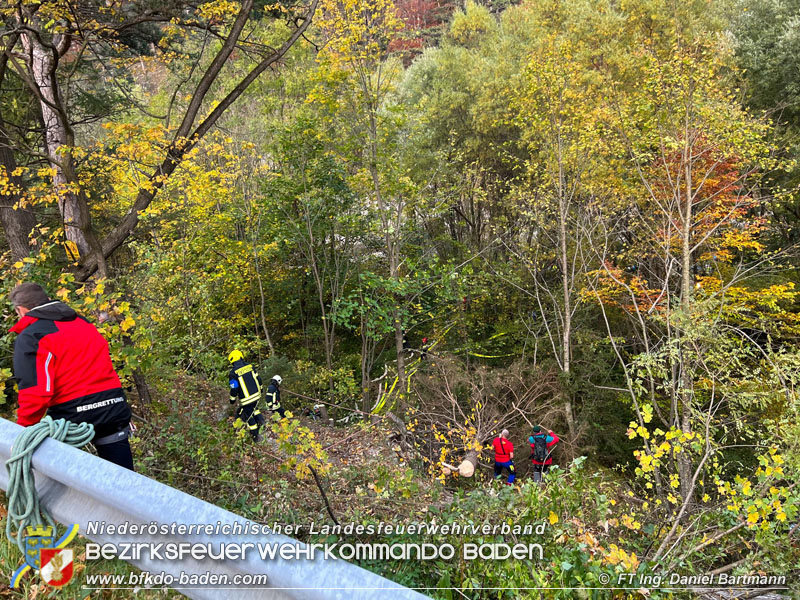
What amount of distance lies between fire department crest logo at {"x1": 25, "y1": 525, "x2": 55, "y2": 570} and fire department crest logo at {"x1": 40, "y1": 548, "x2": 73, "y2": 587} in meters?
0.02

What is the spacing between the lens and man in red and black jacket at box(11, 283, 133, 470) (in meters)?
2.74

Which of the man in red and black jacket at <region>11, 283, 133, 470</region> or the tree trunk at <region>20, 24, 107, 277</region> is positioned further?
the tree trunk at <region>20, 24, 107, 277</region>

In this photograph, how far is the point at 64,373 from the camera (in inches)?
112

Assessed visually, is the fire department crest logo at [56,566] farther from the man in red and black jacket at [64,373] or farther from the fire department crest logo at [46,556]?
the man in red and black jacket at [64,373]

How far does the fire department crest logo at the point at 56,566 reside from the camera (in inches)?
70.1

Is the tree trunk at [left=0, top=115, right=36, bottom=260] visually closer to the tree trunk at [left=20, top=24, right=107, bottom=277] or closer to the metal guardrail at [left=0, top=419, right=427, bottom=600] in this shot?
the tree trunk at [left=20, top=24, right=107, bottom=277]

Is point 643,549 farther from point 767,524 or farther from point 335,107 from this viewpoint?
point 335,107

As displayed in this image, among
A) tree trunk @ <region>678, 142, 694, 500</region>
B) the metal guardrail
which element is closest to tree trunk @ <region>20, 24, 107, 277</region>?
the metal guardrail

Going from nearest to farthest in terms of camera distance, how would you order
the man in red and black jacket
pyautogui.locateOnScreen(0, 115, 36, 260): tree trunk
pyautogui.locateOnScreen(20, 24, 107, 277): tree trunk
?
1. the man in red and black jacket
2. pyautogui.locateOnScreen(20, 24, 107, 277): tree trunk
3. pyautogui.locateOnScreen(0, 115, 36, 260): tree trunk

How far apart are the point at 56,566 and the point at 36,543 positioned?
14 cm

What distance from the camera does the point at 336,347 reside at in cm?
1798

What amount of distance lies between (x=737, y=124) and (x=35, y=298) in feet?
37.4

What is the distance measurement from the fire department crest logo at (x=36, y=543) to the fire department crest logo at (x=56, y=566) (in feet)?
0.07

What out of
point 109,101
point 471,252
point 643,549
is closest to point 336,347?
point 471,252
